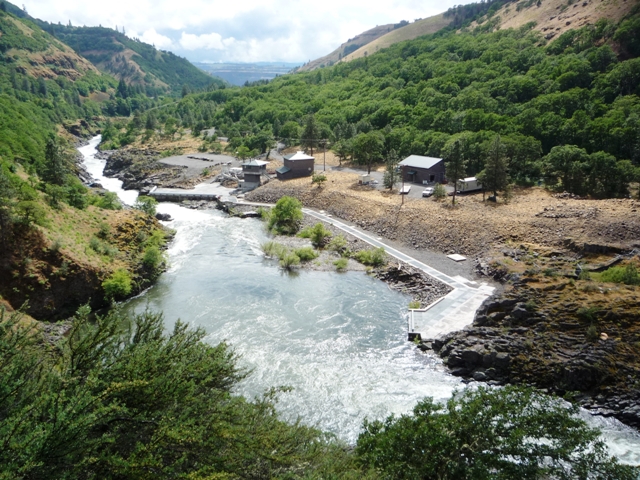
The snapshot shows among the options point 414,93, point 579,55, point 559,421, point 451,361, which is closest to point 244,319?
point 451,361

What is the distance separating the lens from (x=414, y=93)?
86.3m

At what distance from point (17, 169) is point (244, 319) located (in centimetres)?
3016

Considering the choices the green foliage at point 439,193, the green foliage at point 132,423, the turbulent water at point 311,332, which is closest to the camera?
the green foliage at point 132,423

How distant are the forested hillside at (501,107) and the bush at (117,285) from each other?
3823cm

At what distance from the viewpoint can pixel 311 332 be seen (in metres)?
27.1

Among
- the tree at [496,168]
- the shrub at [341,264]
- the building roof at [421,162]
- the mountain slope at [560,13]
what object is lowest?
the shrub at [341,264]

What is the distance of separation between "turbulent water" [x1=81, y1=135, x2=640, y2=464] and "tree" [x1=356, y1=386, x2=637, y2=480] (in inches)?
258

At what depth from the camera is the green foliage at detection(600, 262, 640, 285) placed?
27.9 meters

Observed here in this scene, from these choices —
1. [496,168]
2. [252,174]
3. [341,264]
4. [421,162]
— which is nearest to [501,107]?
[421,162]

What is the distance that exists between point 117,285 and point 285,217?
64.8ft

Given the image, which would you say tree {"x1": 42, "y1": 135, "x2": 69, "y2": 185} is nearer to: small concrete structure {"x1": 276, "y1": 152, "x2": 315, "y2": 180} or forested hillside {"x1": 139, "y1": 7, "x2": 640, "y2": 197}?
small concrete structure {"x1": 276, "y1": 152, "x2": 315, "y2": 180}

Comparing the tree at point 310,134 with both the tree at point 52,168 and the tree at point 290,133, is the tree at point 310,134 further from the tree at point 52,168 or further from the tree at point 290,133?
the tree at point 52,168

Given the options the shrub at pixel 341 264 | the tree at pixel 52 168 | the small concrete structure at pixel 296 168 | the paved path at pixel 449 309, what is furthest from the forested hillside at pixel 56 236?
the small concrete structure at pixel 296 168

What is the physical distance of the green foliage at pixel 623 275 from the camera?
27.9 meters
